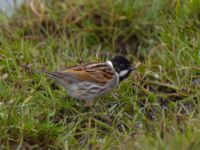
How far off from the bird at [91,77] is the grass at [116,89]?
0.12 metres

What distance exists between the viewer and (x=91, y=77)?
6.08 meters

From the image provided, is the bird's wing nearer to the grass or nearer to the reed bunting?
the reed bunting

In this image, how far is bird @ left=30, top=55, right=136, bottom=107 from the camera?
5.91 m

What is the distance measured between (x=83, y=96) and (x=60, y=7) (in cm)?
293

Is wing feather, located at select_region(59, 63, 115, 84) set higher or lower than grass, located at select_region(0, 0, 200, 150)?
higher

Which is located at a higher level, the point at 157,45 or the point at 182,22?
the point at 182,22

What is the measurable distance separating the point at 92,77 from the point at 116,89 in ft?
0.96

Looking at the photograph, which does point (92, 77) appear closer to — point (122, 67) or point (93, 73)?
point (93, 73)

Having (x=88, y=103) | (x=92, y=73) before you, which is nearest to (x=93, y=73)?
(x=92, y=73)

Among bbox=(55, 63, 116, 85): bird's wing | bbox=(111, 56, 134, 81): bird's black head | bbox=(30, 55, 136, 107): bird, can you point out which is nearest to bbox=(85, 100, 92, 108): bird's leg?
bbox=(30, 55, 136, 107): bird

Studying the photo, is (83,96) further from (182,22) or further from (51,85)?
(182,22)

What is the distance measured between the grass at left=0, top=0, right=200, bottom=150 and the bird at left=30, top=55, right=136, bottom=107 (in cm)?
12

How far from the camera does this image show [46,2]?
28.3 ft

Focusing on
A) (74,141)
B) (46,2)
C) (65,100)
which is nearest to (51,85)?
(65,100)
